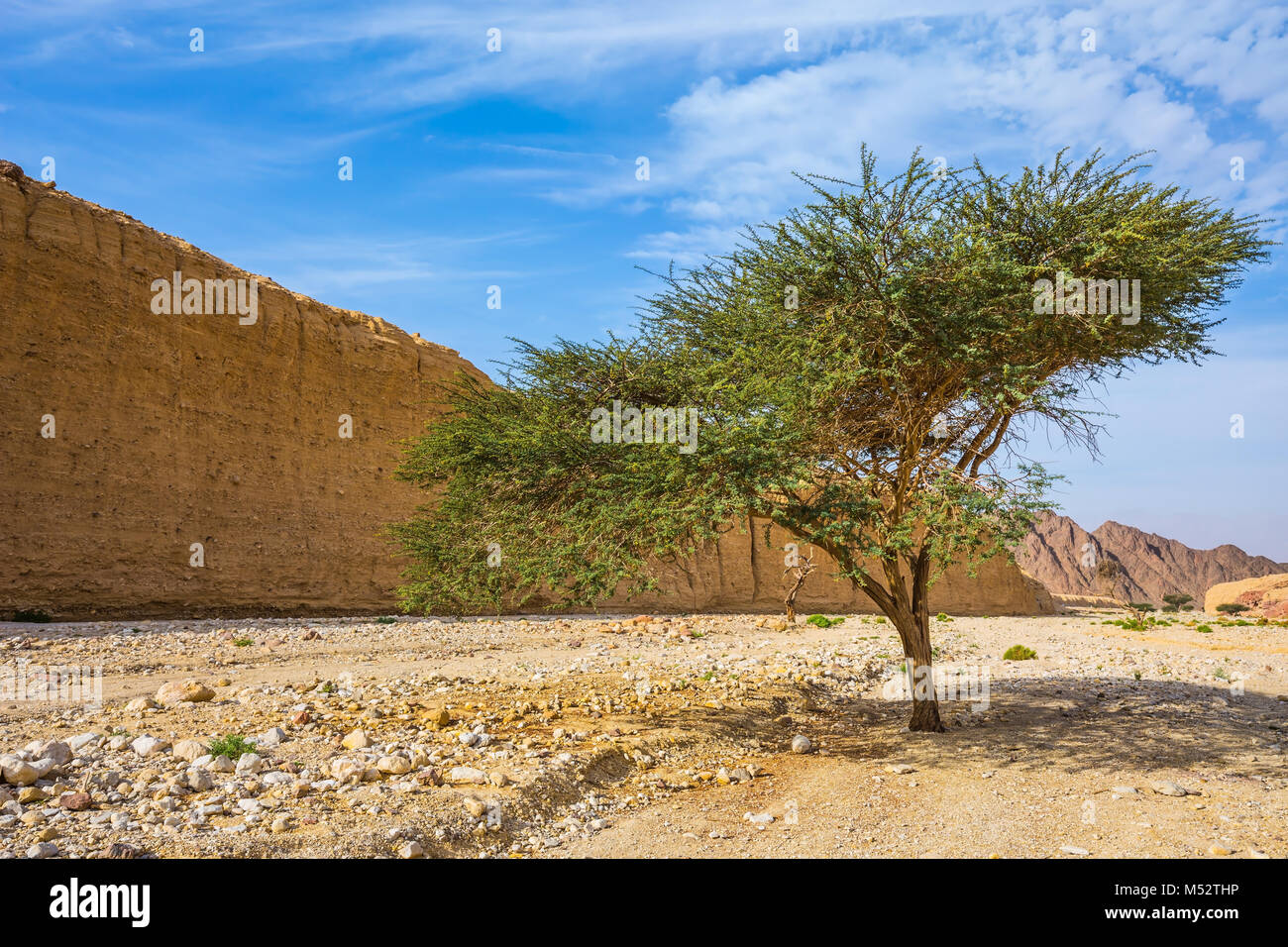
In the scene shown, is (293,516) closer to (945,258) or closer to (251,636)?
(251,636)

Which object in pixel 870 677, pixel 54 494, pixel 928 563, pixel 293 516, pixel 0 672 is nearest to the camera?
pixel 928 563

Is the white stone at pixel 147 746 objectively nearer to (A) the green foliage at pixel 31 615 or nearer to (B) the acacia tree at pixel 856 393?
(B) the acacia tree at pixel 856 393

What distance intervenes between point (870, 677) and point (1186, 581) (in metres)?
125

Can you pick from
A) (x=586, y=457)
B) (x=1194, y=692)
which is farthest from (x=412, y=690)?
(x=1194, y=692)

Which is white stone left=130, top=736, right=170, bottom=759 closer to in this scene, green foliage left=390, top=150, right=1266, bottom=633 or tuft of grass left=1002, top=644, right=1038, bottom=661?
green foliage left=390, top=150, right=1266, bottom=633

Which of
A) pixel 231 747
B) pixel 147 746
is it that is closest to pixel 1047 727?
pixel 231 747

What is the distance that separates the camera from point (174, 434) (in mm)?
23172

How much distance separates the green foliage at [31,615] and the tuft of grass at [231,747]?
54.9 ft

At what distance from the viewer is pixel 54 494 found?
67.9ft

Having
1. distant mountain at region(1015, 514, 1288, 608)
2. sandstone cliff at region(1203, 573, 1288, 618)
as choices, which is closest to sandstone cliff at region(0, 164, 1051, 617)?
sandstone cliff at region(1203, 573, 1288, 618)

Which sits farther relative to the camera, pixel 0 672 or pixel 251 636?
pixel 251 636

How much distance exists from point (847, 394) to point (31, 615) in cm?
2078
